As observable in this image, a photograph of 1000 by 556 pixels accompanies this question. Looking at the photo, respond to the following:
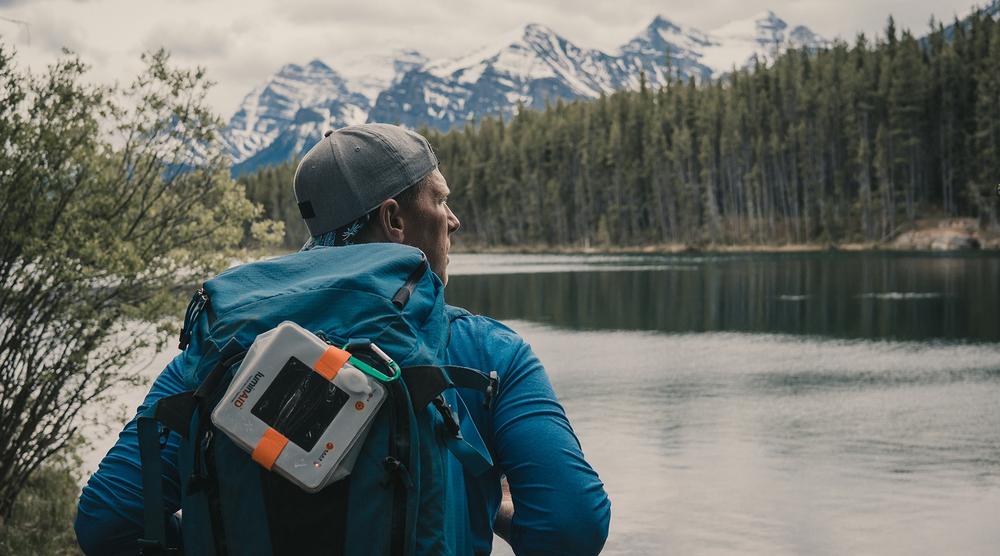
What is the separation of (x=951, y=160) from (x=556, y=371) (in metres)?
65.2

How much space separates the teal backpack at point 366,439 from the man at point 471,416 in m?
0.07

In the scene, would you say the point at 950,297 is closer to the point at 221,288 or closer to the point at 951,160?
the point at 221,288

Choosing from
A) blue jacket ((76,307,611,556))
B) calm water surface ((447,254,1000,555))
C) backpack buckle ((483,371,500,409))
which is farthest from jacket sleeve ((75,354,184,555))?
calm water surface ((447,254,1000,555))

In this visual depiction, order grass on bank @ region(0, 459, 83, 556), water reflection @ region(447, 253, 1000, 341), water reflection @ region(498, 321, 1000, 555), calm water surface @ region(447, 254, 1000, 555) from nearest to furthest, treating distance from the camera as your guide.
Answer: grass on bank @ region(0, 459, 83, 556) → water reflection @ region(498, 321, 1000, 555) → calm water surface @ region(447, 254, 1000, 555) → water reflection @ region(447, 253, 1000, 341)

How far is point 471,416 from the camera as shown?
5.35ft

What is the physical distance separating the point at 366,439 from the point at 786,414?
47.2 feet

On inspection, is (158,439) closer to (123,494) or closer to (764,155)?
(123,494)

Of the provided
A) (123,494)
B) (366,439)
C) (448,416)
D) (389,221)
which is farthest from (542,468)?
(123,494)

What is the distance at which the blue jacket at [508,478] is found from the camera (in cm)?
158

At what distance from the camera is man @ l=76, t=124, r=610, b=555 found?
1587mm

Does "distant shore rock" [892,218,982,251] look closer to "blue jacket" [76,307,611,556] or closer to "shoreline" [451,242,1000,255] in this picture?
"shoreline" [451,242,1000,255]

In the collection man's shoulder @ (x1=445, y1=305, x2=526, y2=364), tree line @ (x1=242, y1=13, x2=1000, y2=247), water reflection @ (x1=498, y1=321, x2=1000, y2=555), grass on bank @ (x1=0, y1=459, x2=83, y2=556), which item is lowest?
water reflection @ (x1=498, y1=321, x2=1000, y2=555)

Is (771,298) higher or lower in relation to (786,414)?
higher

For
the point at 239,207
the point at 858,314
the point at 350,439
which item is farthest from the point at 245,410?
the point at 858,314
